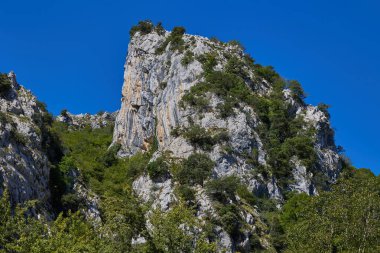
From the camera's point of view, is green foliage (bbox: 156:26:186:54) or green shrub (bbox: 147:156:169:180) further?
green foliage (bbox: 156:26:186:54)

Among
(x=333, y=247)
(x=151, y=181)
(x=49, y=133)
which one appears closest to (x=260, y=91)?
(x=151, y=181)

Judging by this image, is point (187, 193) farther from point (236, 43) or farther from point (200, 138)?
point (236, 43)

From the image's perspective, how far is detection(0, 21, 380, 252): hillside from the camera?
29625 mm

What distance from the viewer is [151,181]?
61312 millimetres

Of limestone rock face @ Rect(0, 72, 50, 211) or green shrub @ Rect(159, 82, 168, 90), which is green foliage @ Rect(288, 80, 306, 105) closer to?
green shrub @ Rect(159, 82, 168, 90)

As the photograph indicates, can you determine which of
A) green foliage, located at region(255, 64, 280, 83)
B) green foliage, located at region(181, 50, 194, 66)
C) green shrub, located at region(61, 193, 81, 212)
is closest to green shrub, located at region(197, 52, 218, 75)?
green foliage, located at region(181, 50, 194, 66)

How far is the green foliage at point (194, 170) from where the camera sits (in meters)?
58.7

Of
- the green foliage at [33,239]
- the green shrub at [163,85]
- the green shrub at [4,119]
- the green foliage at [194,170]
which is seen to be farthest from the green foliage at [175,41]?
the green foliage at [33,239]

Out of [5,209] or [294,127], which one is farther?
[294,127]

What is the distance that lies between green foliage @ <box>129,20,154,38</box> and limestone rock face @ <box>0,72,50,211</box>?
41202 mm

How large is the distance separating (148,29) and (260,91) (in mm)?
27380

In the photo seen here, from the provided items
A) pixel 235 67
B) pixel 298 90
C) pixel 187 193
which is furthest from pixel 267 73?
pixel 187 193

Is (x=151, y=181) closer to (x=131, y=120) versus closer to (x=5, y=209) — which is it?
(x=131, y=120)

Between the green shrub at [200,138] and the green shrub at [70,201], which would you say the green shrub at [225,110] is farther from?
the green shrub at [70,201]
